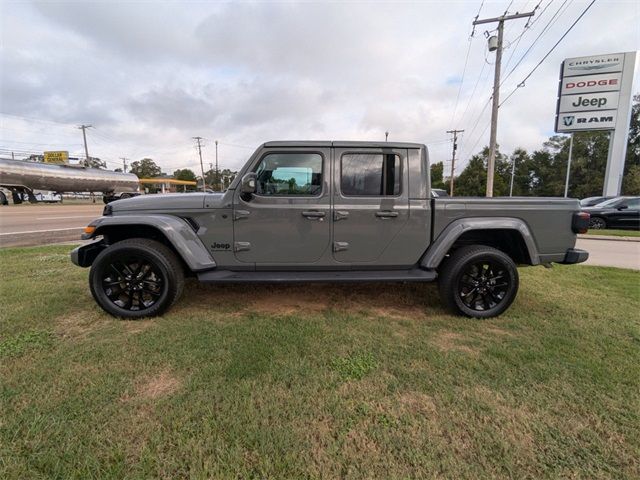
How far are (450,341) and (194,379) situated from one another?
2177mm

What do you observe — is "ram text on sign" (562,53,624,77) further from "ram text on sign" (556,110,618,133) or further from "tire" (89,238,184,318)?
"tire" (89,238,184,318)

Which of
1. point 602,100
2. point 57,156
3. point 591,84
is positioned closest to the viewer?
point 602,100

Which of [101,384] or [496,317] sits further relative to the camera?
[496,317]

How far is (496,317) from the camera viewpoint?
137 inches

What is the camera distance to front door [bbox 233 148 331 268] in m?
3.30

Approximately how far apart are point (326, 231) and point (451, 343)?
157 centimetres

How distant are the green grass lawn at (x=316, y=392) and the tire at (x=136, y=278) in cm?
18

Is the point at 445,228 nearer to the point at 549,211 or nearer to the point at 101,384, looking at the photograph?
the point at 549,211

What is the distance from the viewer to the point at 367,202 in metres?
3.36

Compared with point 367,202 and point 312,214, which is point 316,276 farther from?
point 367,202

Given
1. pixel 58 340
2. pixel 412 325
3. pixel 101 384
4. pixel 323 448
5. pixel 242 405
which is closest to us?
pixel 323 448

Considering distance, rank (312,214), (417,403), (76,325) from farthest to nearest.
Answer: (312,214)
(76,325)
(417,403)

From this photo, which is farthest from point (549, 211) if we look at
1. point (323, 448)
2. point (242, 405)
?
point (242, 405)

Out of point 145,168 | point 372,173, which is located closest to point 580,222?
point 372,173
